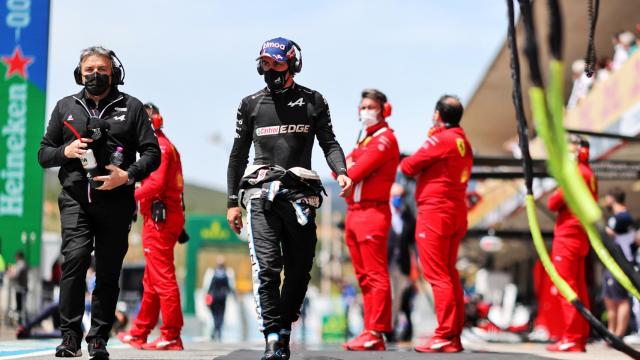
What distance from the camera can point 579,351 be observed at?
938 centimetres

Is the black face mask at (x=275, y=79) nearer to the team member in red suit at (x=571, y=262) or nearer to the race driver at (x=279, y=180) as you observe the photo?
the race driver at (x=279, y=180)

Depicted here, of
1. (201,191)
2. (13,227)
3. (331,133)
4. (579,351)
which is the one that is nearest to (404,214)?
(579,351)

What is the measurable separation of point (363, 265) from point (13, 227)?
7.01m

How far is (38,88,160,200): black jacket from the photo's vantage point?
6.24 metres

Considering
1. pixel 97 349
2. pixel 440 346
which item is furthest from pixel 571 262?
pixel 97 349

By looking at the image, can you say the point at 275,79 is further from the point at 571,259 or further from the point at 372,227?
the point at 571,259

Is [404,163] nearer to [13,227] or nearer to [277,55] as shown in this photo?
[277,55]

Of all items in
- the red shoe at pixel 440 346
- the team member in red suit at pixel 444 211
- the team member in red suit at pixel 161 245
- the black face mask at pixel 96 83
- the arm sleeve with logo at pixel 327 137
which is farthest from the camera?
the team member in red suit at pixel 161 245

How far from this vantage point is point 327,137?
6766 millimetres

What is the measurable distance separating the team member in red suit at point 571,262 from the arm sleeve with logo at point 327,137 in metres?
3.29

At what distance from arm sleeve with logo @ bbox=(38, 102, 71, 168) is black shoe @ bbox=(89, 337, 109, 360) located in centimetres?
104

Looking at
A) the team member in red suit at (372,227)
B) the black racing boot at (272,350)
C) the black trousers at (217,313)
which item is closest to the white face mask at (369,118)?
the team member in red suit at (372,227)

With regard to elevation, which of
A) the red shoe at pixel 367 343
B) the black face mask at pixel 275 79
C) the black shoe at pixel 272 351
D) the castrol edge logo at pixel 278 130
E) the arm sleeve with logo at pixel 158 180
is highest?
the black face mask at pixel 275 79

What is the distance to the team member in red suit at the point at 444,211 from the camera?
8383 mm
